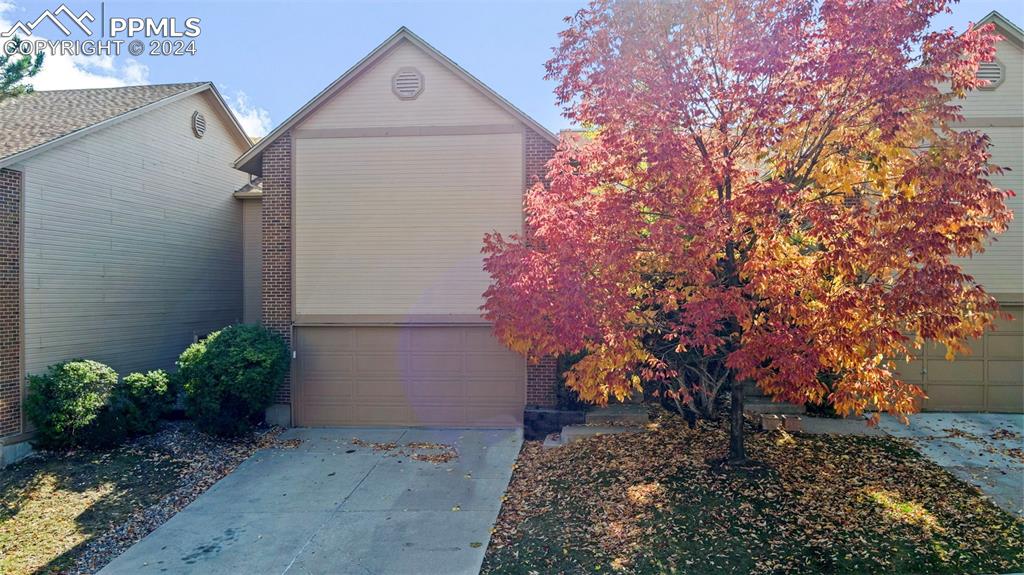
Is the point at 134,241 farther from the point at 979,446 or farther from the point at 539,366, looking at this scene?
the point at 979,446

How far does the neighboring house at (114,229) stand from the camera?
10.3 meters

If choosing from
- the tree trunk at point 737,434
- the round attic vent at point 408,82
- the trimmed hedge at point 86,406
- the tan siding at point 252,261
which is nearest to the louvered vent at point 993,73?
the tree trunk at point 737,434

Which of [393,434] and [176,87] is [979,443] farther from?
[176,87]

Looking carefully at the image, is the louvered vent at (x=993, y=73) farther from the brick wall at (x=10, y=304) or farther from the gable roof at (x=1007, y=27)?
the brick wall at (x=10, y=304)

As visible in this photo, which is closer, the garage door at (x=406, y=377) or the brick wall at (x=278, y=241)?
the garage door at (x=406, y=377)

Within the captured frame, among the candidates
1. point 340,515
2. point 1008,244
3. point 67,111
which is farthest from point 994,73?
point 67,111

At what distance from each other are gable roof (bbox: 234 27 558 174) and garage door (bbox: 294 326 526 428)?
4.14m

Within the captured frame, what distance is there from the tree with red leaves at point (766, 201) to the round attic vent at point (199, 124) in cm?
1147

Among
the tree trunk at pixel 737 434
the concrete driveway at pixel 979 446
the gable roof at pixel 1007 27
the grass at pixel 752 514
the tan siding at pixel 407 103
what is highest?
the gable roof at pixel 1007 27

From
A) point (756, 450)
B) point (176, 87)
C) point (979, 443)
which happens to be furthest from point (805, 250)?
point (176, 87)

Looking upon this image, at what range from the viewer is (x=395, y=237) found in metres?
12.1

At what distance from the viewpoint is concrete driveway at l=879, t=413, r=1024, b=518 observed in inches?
312

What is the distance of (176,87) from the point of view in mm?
15383

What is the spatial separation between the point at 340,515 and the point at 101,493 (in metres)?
4.02
